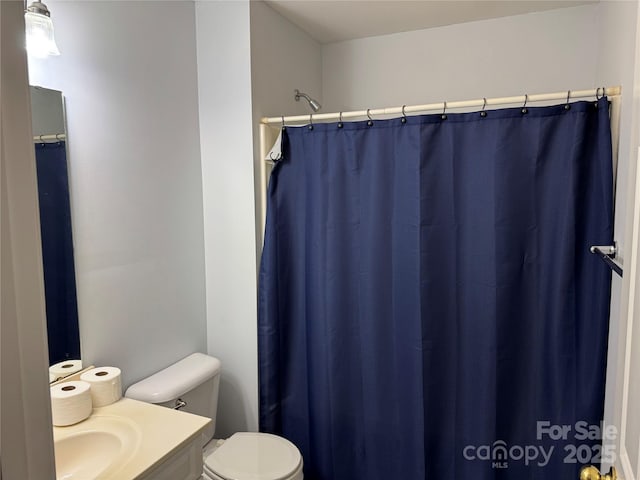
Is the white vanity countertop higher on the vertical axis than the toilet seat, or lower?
higher

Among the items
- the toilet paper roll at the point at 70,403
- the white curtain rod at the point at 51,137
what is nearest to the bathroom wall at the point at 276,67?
the white curtain rod at the point at 51,137

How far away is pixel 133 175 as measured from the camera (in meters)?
1.92

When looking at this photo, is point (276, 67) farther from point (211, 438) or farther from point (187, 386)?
point (211, 438)

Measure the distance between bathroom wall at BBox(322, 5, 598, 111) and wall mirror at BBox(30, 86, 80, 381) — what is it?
5.45 feet

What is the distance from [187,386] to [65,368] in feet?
1.59

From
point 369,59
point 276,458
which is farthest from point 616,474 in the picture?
point 369,59

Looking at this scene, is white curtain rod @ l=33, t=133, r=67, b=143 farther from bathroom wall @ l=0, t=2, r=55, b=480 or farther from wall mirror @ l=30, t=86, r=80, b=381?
bathroom wall @ l=0, t=2, r=55, b=480

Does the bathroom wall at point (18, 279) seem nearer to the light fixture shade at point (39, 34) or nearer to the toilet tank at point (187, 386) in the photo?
the light fixture shade at point (39, 34)

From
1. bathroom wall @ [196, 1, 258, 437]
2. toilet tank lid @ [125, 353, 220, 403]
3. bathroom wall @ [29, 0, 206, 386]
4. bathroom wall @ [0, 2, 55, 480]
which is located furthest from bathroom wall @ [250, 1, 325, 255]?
bathroom wall @ [0, 2, 55, 480]

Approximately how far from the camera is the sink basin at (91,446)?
143cm

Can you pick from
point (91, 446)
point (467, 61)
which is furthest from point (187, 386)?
point (467, 61)

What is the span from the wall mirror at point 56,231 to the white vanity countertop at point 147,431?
22 cm

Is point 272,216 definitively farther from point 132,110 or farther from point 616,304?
point 616,304

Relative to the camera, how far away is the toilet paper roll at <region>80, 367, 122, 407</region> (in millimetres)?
1656
